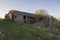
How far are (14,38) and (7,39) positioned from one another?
0.51 meters

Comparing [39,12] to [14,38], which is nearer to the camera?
[14,38]

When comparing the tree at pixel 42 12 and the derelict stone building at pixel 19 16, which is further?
the derelict stone building at pixel 19 16

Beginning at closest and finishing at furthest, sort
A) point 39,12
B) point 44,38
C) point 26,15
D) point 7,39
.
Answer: point 7,39 → point 44,38 → point 39,12 → point 26,15

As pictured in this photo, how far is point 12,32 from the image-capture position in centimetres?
940

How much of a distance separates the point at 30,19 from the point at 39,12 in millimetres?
1994

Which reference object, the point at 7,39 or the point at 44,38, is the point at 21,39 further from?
the point at 44,38

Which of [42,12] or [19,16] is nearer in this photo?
[42,12]

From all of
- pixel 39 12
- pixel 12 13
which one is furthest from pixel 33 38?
pixel 12 13

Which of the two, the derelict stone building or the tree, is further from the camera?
the derelict stone building

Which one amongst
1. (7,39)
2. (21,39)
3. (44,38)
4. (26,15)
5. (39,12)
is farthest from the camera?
(26,15)

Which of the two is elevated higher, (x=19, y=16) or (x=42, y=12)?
(x=42, y=12)

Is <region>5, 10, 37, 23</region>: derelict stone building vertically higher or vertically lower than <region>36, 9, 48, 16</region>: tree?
lower

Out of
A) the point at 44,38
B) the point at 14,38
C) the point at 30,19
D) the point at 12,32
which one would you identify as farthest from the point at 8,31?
the point at 30,19

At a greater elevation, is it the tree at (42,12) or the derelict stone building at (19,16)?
the tree at (42,12)
